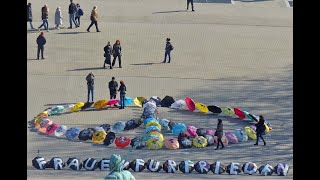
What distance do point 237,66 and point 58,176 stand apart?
544 inches

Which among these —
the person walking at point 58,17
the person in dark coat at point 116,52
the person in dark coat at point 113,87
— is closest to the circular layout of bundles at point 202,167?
the person in dark coat at point 113,87

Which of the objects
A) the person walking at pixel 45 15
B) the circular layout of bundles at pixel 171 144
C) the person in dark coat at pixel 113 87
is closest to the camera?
the circular layout of bundles at pixel 171 144

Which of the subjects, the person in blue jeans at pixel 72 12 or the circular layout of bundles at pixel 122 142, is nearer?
the circular layout of bundles at pixel 122 142

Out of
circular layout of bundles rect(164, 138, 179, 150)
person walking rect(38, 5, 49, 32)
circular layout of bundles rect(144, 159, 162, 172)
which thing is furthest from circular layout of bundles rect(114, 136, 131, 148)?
person walking rect(38, 5, 49, 32)

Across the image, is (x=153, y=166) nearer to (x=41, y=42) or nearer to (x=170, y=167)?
(x=170, y=167)

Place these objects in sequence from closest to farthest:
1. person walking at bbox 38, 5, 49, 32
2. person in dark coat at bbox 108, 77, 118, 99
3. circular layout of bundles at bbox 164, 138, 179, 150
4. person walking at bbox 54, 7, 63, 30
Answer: circular layout of bundles at bbox 164, 138, 179, 150 < person in dark coat at bbox 108, 77, 118, 99 < person walking at bbox 38, 5, 49, 32 < person walking at bbox 54, 7, 63, 30

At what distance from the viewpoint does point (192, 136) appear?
3141 centimetres

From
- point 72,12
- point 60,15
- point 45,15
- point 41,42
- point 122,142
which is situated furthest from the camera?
point 72,12

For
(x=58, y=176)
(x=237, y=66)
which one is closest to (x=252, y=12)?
(x=237, y=66)

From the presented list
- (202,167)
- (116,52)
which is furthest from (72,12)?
(202,167)

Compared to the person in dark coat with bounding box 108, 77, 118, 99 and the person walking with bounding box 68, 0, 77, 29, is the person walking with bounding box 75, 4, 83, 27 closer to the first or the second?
the person walking with bounding box 68, 0, 77, 29

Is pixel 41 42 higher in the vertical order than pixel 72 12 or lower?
lower

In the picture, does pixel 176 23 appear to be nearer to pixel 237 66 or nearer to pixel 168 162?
pixel 237 66

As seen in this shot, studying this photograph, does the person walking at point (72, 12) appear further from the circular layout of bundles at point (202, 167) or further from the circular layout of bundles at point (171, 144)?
the circular layout of bundles at point (202, 167)
